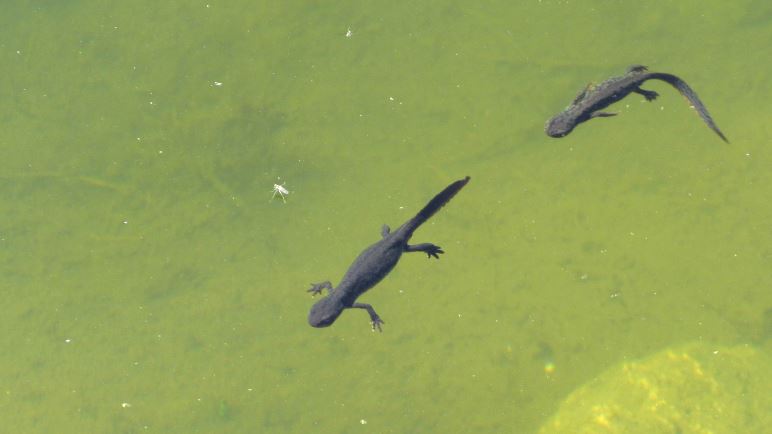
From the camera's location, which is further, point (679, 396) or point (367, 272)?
point (679, 396)

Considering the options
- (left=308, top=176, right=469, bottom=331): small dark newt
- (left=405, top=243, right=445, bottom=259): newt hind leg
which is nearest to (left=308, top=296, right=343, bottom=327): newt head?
(left=308, top=176, right=469, bottom=331): small dark newt

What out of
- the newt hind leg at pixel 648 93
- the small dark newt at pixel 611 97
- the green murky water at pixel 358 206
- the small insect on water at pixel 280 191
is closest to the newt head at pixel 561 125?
the small dark newt at pixel 611 97

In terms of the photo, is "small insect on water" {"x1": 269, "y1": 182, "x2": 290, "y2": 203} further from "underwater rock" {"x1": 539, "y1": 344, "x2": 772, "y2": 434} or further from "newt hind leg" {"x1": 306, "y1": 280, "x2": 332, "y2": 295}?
"underwater rock" {"x1": 539, "y1": 344, "x2": 772, "y2": 434}

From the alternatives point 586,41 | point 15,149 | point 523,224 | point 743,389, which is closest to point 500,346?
point 523,224

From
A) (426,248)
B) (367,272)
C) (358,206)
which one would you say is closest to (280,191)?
(358,206)

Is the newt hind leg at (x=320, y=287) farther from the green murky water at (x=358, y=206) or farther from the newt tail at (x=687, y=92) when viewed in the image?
the newt tail at (x=687, y=92)

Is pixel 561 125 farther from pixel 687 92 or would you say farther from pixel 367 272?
pixel 367 272
